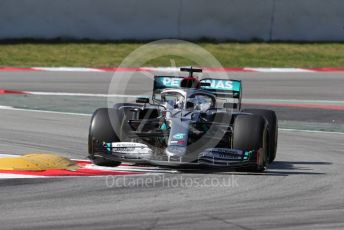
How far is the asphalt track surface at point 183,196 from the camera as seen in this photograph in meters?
8.36

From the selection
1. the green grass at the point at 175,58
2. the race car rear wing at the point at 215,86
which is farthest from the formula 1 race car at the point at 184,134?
the green grass at the point at 175,58

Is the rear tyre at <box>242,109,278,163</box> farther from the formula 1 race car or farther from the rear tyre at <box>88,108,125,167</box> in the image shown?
the rear tyre at <box>88,108,125,167</box>

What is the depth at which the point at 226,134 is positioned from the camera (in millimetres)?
11547

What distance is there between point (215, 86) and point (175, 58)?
1486 cm

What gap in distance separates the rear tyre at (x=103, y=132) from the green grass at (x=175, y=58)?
14.1 metres

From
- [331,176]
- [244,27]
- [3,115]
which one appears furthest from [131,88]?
[331,176]

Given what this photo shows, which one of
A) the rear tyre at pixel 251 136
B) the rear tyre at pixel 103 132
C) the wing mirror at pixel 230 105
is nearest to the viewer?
the rear tyre at pixel 251 136

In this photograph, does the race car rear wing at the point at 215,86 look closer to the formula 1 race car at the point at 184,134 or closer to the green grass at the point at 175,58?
the formula 1 race car at the point at 184,134

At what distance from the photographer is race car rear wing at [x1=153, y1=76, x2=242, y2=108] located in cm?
1268

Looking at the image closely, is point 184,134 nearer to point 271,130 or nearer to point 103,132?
point 103,132

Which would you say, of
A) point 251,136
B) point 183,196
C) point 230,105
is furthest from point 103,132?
point 183,196

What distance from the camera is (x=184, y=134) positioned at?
11.1m

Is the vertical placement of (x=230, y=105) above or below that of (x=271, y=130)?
above

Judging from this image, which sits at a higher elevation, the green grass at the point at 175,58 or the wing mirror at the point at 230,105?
the green grass at the point at 175,58
